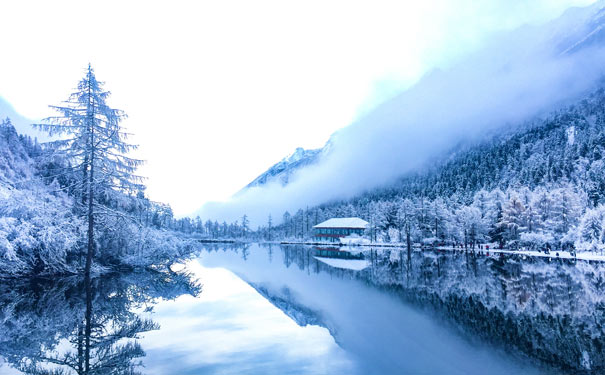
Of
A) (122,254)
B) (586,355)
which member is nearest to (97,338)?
(586,355)

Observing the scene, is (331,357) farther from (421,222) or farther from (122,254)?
(421,222)

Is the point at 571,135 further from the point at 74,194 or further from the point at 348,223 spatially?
the point at 74,194

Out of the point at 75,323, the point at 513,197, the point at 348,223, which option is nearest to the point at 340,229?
the point at 348,223

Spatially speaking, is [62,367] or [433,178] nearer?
[62,367]

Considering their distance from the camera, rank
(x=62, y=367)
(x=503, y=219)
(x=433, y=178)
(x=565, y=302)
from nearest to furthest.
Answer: (x=62, y=367), (x=565, y=302), (x=503, y=219), (x=433, y=178)

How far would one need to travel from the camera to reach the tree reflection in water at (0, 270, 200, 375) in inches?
343

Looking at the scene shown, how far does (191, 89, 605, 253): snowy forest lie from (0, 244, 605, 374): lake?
43439mm

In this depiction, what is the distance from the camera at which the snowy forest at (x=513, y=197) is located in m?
63.2

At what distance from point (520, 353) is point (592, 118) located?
583ft

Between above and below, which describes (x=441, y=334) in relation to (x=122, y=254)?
below

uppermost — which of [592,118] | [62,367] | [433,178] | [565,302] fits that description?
[592,118]

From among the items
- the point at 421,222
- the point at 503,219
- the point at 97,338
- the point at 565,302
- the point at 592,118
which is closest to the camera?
the point at 97,338

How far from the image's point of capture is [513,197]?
6800cm

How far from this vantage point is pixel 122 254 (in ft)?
92.0
